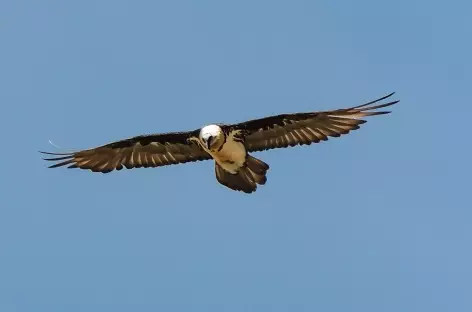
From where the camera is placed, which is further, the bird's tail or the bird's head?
the bird's tail

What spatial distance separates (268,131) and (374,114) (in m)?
2.60

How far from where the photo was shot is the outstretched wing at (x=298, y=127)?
114 ft

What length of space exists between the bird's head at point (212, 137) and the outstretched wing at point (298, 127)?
47 centimetres

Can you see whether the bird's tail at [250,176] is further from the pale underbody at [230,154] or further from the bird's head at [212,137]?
the bird's head at [212,137]

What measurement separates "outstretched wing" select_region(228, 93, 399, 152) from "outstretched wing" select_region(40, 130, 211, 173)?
1521mm

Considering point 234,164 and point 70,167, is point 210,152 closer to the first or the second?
point 234,164

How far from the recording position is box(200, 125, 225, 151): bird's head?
34406 mm

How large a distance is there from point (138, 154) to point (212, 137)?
10.4ft

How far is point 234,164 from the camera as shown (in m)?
35.0

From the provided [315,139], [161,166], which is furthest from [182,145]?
[315,139]

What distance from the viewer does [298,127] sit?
35281 millimetres

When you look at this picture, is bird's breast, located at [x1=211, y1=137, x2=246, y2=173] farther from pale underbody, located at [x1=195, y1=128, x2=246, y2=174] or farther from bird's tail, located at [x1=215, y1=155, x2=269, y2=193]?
bird's tail, located at [x1=215, y1=155, x2=269, y2=193]

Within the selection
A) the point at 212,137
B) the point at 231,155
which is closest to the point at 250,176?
the point at 231,155

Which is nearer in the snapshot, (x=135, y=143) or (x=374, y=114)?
(x=374, y=114)
